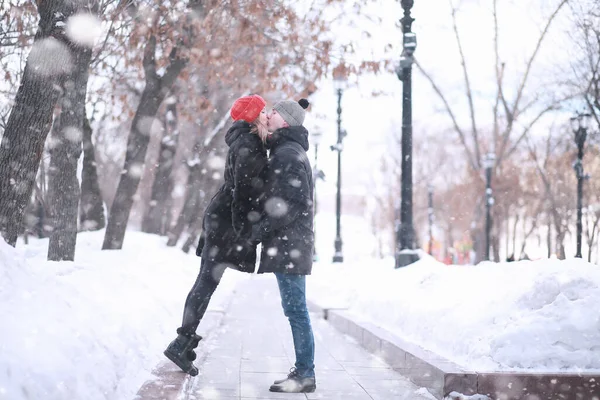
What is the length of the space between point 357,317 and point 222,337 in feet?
6.20

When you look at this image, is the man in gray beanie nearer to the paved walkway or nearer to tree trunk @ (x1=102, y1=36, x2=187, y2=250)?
the paved walkway

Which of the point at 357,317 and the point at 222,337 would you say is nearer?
the point at 222,337

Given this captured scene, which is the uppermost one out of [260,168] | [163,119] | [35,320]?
[163,119]

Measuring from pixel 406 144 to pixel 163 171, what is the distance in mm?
11882

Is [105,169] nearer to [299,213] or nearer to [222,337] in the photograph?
[222,337]

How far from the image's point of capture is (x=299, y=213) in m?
5.47

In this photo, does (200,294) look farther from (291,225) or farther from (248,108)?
(248,108)

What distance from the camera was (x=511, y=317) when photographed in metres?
6.24

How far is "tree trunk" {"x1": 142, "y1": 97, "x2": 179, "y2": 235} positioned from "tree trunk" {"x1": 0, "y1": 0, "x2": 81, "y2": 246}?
14.7m

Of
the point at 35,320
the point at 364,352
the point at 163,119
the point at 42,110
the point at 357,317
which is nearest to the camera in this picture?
the point at 35,320

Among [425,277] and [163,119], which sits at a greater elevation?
[163,119]

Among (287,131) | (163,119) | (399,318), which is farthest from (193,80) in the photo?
(287,131)

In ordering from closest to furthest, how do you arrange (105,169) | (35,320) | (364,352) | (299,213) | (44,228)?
(35,320)
(299,213)
(364,352)
(44,228)
(105,169)

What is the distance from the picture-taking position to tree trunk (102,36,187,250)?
1458cm
